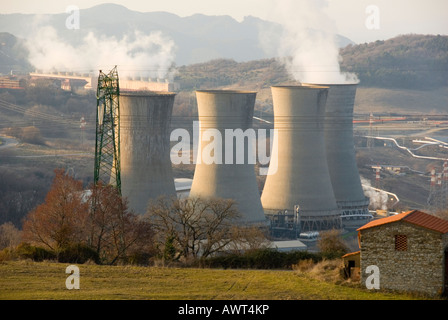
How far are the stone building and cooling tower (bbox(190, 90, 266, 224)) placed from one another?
12763 millimetres

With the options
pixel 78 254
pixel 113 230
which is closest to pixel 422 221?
pixel 78 254

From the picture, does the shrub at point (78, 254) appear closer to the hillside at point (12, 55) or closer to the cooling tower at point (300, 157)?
the cooling tower at point (300, 157)

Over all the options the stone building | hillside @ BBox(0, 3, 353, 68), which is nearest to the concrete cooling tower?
the stone building

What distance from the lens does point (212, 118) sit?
26562 millimetres

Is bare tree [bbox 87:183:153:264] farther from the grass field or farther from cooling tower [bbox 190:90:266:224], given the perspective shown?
cooling tower [bbox 190:90:266:224]

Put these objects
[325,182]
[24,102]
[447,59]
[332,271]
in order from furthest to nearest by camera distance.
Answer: [447,59]
[24,102]
[325,182]
[332,271]

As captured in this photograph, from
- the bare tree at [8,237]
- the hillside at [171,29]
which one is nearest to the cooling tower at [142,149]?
the bare tree at [8,237]

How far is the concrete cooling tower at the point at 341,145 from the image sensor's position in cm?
3203

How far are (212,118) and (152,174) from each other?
108 inches

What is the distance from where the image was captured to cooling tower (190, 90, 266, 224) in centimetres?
2642

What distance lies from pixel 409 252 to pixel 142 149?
12.6 m

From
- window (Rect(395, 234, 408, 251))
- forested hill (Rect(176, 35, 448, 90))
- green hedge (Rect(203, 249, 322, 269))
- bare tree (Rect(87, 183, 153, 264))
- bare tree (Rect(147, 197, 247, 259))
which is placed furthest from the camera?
forested hill (Rect(176, 35, 448, 90))
